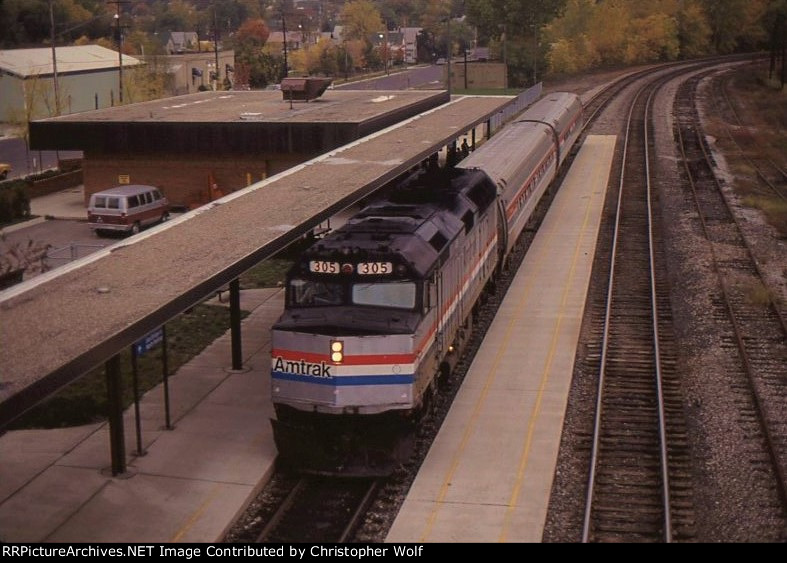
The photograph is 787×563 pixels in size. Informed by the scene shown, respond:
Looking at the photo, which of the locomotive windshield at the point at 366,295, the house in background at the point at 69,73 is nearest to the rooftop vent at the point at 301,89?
the house in background at the point at 69,73

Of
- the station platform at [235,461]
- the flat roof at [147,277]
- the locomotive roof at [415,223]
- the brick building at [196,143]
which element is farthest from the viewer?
the brick building at [196,143]

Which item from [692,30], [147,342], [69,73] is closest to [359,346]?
[147,342]

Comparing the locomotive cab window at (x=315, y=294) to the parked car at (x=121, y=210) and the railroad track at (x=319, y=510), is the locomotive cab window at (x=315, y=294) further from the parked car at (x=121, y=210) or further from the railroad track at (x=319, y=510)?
the parked car at (x=121, y=210)

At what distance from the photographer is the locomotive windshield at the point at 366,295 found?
15.9 m

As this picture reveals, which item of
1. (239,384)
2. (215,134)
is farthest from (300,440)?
(215,134)

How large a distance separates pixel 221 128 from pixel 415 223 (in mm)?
24077

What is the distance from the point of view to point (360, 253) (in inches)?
627

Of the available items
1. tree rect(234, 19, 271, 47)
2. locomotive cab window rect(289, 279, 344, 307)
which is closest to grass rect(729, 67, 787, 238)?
locomotive cab window rect(289, 279, 344, 307)

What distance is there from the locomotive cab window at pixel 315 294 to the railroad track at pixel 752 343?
719 cm

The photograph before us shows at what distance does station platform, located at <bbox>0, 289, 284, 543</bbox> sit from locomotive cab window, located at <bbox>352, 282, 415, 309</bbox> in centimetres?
317

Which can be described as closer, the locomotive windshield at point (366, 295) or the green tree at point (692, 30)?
the locomotive windshield at point (366, 295)

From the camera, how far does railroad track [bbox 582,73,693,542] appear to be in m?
14.7
